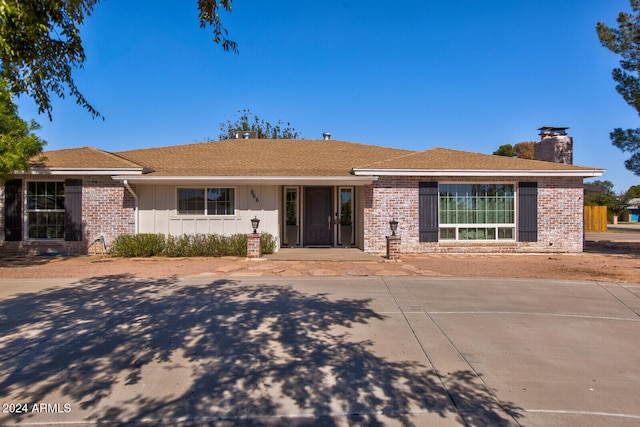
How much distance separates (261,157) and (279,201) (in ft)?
8.41

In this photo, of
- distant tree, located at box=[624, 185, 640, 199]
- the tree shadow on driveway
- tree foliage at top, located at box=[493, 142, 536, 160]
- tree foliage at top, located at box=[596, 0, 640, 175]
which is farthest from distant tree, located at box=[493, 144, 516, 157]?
the tree shadow on driveway

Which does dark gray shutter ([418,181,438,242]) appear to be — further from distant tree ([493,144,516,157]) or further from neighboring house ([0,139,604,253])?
distant tree ([493,144,516,157])

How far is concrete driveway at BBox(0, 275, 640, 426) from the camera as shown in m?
3.22

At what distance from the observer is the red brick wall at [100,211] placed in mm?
12586

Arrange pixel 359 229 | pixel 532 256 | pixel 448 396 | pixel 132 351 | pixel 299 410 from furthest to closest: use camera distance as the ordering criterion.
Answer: pixel 359 229 → pixel 532 256 → pixel 132 351 → pixel 448 396 → pixel 299 410

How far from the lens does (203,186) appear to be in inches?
512

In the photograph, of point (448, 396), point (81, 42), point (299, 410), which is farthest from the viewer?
point (81, 42)

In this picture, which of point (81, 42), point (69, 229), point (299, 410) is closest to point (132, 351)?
point (299, 410)

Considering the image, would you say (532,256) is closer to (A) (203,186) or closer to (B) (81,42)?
(A) (203,186)

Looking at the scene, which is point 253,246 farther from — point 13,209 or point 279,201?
point 13,209

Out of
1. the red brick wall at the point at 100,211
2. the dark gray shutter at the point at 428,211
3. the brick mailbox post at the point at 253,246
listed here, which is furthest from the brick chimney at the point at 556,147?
the red brick wall at the point at 100,211

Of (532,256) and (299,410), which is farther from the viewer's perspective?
(532,256)

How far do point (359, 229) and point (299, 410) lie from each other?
1075cm

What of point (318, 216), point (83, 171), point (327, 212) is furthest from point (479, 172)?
point (83, 171)
